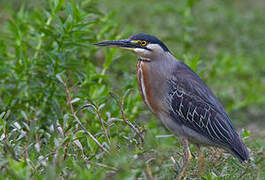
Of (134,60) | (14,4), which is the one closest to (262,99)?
(134,60)

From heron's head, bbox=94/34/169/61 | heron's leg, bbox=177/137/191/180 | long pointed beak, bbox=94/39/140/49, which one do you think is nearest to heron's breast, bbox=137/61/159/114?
heron's head, bbox=94/34/169/61

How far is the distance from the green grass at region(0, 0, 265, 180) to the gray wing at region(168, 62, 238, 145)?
238mm

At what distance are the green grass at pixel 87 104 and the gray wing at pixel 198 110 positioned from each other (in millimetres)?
238

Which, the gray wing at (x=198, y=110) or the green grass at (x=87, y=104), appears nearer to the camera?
the green grass at (x=87, y=104)

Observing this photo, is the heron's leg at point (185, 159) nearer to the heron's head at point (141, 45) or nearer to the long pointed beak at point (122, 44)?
the heron's head at point (141, 45)

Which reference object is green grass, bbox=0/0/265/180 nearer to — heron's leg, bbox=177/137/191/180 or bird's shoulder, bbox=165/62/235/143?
heron's leg, bbox=177/137/191/180

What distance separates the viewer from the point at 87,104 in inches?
154

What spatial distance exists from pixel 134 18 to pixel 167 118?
6.15 m

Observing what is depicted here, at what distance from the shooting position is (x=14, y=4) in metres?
9.17

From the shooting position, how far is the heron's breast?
435 centimetres

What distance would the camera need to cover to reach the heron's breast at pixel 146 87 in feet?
14.3

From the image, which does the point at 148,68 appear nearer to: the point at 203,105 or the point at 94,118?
the point at 203,105

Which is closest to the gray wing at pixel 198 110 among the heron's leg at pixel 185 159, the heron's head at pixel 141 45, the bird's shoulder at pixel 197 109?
the bird's shoulder at pixel 197 109

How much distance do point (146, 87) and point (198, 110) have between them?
57cm
